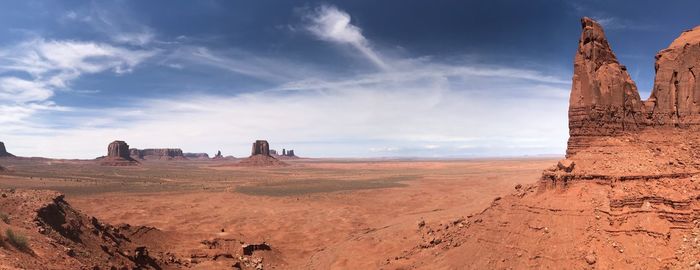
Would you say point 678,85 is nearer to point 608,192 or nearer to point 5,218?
point 608,192

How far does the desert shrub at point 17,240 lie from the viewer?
1396 centimetres

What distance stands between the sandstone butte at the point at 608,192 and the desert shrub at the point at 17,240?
17.0 m

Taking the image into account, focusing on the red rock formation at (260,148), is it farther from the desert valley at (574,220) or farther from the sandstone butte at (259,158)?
the desert valley at (574,220)

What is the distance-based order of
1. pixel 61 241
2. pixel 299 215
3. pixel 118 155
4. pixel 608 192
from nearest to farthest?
pixel 61 241, pixel 608 192, pixel 299 215, pixel 118 155

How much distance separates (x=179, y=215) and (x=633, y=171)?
43085 mm

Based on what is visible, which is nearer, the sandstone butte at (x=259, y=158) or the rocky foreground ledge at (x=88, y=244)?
the rocky foreground ledge at (x=88, y=244)

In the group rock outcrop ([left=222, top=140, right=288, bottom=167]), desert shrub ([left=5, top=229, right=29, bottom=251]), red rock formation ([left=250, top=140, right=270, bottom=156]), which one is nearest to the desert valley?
desert shrub ([left=5, top=229, right=29, bottom=251])

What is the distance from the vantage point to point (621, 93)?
840 inches

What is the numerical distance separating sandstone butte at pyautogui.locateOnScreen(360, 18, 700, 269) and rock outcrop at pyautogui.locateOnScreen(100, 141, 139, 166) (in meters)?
180

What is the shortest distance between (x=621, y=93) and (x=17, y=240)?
26866 mm

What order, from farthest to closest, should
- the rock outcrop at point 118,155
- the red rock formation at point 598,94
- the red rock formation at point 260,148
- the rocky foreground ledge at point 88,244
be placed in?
the red rock formation at point 260,148 < the rock outcrop at point 118,155 < the red rock formation at point 598,94 < the rocky foreground ledge at point 88,244

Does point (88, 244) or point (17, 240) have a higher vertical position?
point (17, 240)

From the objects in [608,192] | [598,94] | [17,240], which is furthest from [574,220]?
[17,240]

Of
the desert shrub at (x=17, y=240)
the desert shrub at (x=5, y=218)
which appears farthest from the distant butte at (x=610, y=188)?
the desert shrub at (x=5, y=218)
